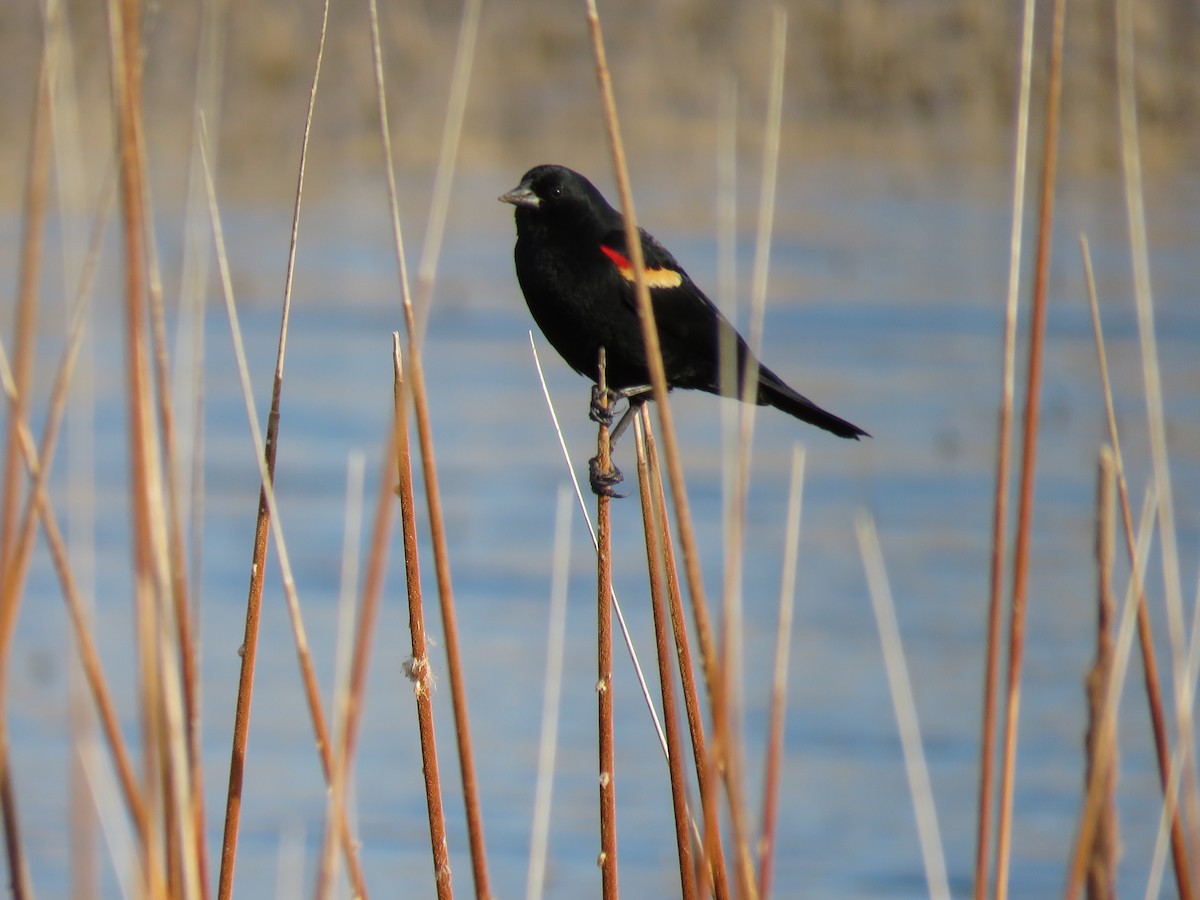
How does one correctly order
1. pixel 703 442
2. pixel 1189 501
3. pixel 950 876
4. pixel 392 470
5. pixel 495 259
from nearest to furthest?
pixel 392 470, pixel 950 876, pixel 1189 501, pixel 703 442, pixel 495 259

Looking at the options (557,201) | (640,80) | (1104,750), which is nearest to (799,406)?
(557,201)

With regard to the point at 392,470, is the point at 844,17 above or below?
above

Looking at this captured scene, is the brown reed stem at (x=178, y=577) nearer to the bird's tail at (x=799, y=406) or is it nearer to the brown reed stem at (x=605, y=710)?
the brown reed stem at (x=605, y=710)

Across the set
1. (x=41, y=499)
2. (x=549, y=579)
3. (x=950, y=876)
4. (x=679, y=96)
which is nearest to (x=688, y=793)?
(x=41, y=499)

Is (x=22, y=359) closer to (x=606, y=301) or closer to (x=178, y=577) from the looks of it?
(x=178, y=577)

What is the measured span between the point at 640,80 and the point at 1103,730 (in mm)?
19179

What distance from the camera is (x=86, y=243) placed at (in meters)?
1.54

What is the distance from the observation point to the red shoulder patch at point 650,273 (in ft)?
10.6

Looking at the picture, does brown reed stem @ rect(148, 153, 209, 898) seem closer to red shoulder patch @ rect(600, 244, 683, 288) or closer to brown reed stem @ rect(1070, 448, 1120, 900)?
brown reed stem @ rect(1070, 448, 1120, 900)

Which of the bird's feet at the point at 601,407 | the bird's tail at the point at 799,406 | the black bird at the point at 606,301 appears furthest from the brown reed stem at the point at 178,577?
the bird's tail at the point at 799,406

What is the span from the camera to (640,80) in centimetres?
2005

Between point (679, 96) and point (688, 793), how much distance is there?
63.7 ft

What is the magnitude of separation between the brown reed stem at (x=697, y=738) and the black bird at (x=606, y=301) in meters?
0.84

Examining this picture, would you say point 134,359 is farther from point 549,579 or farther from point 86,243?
point 549,579
